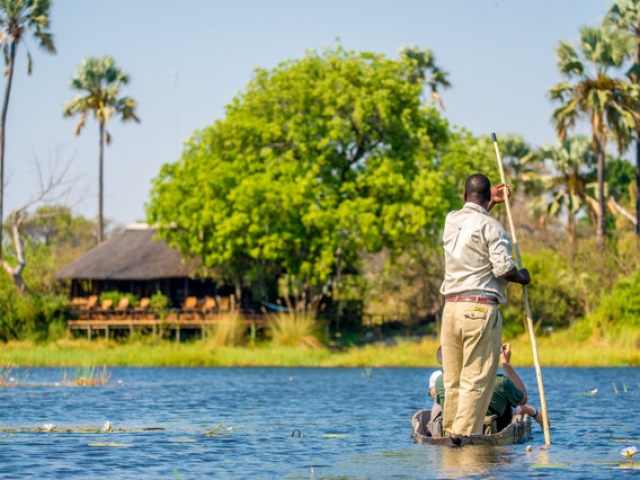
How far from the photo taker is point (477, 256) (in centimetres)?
1156

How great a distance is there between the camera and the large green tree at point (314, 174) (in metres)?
40.9

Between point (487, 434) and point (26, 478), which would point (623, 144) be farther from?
point (26, 478)

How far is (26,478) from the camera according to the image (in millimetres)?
10719

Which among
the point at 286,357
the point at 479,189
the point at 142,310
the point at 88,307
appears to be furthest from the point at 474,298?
the point at 88,307

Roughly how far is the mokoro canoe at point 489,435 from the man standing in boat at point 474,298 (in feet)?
0.54

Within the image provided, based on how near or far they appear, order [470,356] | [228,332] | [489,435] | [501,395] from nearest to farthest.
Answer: [470,356], [489,435], [501,395], [228,332]

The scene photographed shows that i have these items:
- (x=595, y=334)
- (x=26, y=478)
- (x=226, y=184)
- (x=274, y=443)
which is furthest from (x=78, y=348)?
(x=26, y=478)

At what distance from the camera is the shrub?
39188 mm

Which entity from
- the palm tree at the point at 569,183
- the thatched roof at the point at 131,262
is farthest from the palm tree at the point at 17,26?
the palm tree at the point at 569,183

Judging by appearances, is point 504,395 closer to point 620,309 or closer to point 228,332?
point 228,332

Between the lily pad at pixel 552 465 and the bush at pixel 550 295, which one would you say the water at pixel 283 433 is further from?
the bush at pixel 550 295

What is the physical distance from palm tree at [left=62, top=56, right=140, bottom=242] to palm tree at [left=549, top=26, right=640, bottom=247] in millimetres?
23703

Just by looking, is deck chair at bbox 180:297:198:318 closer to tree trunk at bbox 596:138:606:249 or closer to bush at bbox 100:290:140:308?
bush at bbox 100:290:140:308

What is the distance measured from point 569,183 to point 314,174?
1746cm
